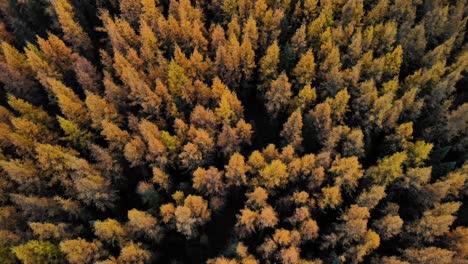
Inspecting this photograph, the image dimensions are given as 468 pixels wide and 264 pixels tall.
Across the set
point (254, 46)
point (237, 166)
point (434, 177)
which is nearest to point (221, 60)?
point (254, 46)

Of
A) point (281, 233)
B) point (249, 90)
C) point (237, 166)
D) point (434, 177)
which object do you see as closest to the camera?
point (281, 233)

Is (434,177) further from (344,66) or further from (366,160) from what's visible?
(344,66)

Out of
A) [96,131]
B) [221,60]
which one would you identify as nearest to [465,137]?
[221,60]

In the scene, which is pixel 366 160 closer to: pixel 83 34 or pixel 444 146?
pixel 444 146

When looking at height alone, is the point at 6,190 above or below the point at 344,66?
below

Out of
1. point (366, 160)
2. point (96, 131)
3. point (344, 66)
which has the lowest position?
point (96, 131)

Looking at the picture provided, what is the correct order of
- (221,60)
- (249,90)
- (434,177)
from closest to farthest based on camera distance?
(434,177) → (221,60) → (249,90)

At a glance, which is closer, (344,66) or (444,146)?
(444,146)
